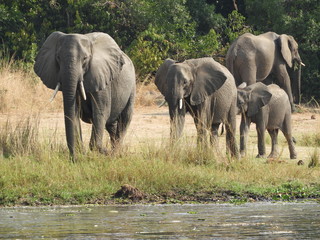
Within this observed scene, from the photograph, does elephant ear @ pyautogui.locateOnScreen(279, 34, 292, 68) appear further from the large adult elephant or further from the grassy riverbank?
the grassy riverbank

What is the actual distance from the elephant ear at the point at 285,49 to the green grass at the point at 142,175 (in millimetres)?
8032

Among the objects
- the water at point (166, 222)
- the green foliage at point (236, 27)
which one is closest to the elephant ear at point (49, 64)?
the water at point (166, 222)

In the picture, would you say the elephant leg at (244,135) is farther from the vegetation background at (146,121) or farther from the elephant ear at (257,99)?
the vegetation background at (146,121)

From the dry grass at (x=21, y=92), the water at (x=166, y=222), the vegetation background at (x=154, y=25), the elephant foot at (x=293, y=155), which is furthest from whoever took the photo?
the vegetation background at (x=154, y=25)

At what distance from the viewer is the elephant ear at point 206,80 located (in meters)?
13.5

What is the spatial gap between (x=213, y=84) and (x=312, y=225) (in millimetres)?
4697

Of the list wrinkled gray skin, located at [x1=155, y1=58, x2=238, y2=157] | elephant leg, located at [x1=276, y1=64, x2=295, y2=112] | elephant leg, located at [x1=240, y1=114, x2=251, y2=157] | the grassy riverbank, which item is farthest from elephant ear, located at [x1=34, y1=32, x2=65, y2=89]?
elephant leg, located at [x1=276, y1=64, x2=295, y2=112]

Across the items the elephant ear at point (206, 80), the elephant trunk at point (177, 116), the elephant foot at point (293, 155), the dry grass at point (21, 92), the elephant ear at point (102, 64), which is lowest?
the elephant foot at point (293, 155)

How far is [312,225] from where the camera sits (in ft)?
30.5

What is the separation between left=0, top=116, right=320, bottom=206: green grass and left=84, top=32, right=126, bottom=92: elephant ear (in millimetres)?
928

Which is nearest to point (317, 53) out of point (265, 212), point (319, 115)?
point (319, 115)

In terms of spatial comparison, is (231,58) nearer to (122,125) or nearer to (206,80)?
(122,125)

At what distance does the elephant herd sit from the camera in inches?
486

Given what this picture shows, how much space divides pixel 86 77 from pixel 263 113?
3527mm
